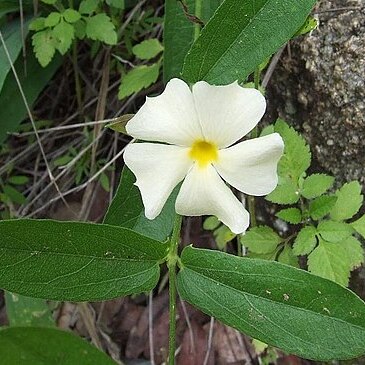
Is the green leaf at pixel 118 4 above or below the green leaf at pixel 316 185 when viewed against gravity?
above

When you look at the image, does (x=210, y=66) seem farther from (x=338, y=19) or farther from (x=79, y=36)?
(x=79, y=36)

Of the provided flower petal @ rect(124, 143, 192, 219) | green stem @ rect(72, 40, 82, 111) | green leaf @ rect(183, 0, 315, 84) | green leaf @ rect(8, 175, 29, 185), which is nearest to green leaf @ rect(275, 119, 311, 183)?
green leaf @ rect(183, 0, 315, 84)

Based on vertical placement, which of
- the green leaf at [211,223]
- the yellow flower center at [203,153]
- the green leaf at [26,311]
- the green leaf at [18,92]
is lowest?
the green leaf at [26,311]

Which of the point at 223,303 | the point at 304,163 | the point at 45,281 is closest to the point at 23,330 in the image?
the point at 45,281

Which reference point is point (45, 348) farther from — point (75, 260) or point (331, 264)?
point (331, 264)

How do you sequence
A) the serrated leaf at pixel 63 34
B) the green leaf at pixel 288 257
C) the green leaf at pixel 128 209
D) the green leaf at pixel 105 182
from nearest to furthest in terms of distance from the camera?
the green leaf at pixel 128 209 < the green leaf at pixel 288 257 < the serrated leaf at pixel 63 34 < the green leaf at pixel 105 182

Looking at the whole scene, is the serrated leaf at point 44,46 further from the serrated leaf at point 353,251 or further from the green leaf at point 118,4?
the serrated leaf at point 353,251

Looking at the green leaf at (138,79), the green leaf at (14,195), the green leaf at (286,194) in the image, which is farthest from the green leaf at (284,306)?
the green leaf at (14,195)

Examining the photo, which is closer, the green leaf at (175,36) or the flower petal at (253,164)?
the flower petal at (253,164)
